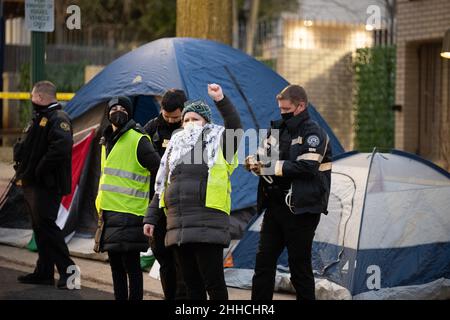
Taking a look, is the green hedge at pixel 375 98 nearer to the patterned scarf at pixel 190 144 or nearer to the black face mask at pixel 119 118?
the black face mask at pixel 119 118

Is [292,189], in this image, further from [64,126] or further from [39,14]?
[39,14]

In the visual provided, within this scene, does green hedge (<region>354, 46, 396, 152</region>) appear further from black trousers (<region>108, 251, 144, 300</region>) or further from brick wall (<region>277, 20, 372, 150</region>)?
black trousers (<region>108, 251, 144, 300</region>)

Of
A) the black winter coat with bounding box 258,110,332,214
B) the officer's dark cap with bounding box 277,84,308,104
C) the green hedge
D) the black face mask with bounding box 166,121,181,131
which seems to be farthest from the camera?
the green hedge

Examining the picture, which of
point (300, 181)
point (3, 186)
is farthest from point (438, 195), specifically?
point (3, 186)

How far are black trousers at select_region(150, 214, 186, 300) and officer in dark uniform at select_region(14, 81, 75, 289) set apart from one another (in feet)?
5.67

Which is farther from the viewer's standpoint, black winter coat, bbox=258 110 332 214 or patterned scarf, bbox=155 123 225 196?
black winter coat, bbox=258 110 332 214

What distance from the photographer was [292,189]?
285 inches

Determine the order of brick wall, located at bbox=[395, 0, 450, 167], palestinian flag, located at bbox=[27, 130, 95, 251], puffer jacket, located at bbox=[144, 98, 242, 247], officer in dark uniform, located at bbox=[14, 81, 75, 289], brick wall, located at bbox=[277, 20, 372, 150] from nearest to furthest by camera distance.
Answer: puffer jacket, located at bbox=[144, 98, 242, 247]
officer in dark uniform, located at bbox=[14, 81, 75, 289]
palestinian flag, located at bbox=[27, 130, 95, 251]
brick wall, located at bbox=[395, 0, 450, 167]
brick wall, located at bbox=[277, 20, 372, 150]

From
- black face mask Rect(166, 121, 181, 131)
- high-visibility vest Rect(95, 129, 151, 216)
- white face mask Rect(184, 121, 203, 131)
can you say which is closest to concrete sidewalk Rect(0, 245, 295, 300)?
high-visibility vest Rect(95, 129, 151, 216)

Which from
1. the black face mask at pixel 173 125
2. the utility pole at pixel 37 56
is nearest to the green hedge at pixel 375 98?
the utility pole at pixel 37 56

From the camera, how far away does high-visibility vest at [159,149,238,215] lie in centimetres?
677

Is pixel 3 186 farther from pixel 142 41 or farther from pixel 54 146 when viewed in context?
pixel 142 41
